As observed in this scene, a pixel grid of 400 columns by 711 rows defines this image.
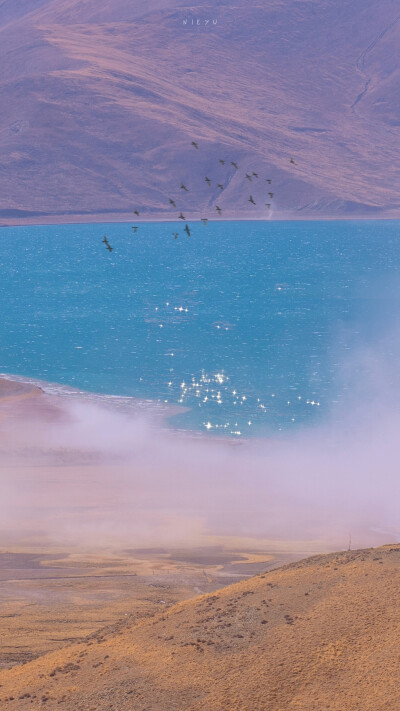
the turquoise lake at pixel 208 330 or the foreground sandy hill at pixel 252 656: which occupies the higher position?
the turquoise lake at pixel 208 330

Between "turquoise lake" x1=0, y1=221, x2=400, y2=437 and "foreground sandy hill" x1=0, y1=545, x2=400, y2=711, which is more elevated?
"turquoise lake" x1=0, y1=221, x2=400, y2=437

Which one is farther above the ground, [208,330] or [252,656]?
[208,330]

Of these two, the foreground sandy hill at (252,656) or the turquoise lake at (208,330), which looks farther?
the turquoise lake at (208,330)

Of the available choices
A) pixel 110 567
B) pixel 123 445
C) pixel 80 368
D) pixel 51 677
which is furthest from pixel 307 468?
pixel 80 368

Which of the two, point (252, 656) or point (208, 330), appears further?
point (208, 330)

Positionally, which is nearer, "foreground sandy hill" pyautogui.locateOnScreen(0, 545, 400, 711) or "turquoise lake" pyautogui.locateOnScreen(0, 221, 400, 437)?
"foreground sandy hill" pyautogui.locateOnScreen(0, 545, 400, 711)
